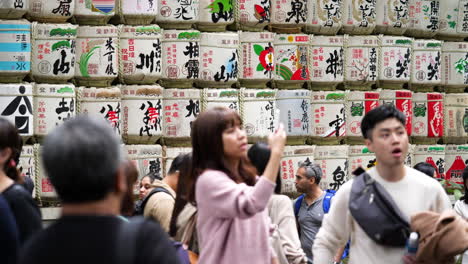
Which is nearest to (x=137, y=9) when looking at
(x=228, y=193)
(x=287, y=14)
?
(x=287, y=14)

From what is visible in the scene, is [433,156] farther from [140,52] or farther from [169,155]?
[140,52]

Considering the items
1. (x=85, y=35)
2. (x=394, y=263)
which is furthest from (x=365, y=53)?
(x=394, y=263)

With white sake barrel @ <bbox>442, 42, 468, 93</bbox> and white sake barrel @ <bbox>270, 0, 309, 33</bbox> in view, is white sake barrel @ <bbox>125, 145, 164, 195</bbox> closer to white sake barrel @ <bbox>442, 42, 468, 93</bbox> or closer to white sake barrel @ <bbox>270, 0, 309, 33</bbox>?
white sake barrel @ <bbox>270, 0, 309, 33</bbox>

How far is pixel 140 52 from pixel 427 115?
393cm

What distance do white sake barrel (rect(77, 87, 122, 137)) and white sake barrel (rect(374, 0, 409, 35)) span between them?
3.60 metres

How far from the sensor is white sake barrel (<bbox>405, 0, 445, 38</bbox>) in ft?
34.2

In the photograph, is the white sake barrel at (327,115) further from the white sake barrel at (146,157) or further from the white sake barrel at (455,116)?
the white sake barrel at (146,157)

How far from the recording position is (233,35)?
A: 9.09 metres

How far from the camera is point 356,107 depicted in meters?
9.83

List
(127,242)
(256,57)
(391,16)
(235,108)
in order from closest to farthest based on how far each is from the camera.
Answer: (127,242), (235,108), (256,57), (391,16)

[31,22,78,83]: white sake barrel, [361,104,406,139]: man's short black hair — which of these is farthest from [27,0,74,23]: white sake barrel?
[361,104,406,139]: man's short black hair

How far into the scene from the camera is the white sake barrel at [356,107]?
9805 millimetres

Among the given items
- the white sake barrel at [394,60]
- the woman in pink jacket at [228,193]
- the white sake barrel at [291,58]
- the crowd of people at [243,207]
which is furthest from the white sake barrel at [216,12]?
the woman in pink jacket at [228,193]

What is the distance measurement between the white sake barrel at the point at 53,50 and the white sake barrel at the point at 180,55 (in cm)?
108
